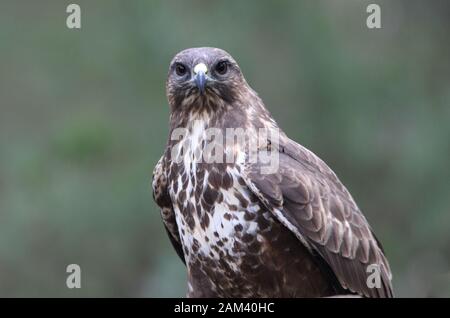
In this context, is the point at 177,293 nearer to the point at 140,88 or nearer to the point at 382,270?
the point at 140,88

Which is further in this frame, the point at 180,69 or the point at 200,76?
the point at 180,69

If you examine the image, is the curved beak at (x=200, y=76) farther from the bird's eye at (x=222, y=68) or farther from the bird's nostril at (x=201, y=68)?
the bird's eye at (x=222, y=68)

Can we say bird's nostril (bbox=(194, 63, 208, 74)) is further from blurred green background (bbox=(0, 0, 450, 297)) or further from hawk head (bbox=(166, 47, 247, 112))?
blurred green background (bbox=(0, 0, 450, 297))

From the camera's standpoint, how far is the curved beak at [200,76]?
17.8 ft

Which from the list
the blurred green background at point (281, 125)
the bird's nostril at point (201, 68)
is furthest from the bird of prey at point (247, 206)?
the blurred green background at point (281, 125)

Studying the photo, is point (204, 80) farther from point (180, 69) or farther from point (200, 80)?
point (180, 69)

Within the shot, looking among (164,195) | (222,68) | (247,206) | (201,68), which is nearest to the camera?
(247,206)

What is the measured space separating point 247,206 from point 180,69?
866 mm

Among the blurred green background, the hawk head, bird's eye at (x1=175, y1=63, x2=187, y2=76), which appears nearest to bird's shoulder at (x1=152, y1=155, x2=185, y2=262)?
the hawk head

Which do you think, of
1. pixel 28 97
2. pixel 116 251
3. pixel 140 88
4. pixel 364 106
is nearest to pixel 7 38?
pixel 28 97

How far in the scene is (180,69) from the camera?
5.61m

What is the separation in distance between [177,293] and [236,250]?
157 inches

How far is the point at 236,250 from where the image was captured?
5.34m

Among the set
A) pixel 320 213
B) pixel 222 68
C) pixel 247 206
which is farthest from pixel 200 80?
pixel 320 213
